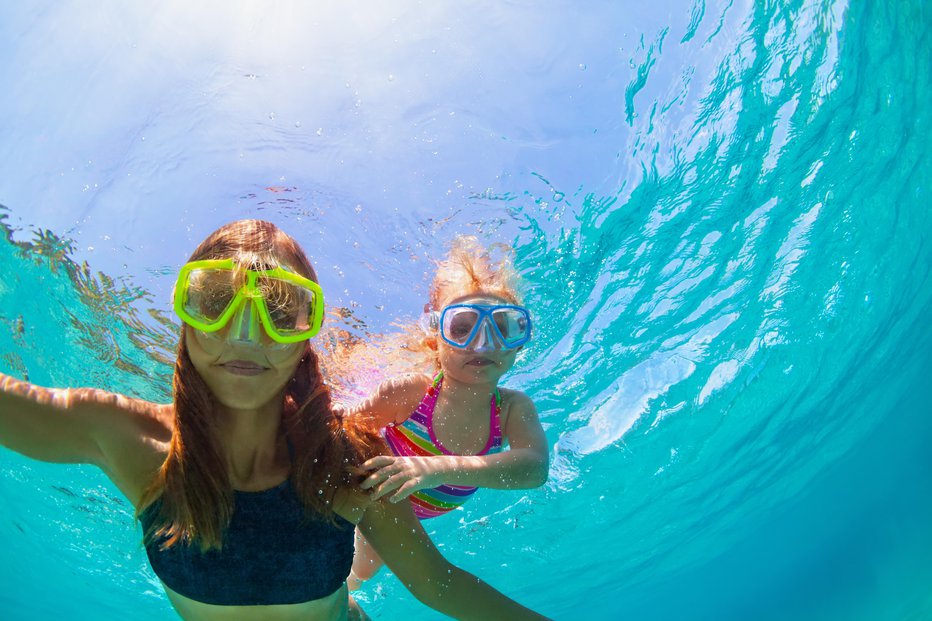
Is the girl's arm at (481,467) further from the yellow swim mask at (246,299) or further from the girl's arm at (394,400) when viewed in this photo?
the girl's arm at (394,400)

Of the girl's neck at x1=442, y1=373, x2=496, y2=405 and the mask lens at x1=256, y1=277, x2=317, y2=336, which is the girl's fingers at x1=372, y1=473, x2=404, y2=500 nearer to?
the mask lens at x1=256, y1=277, x2=317, y2=336

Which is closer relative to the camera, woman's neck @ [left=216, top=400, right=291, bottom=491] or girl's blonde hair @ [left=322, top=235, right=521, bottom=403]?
woman's neck @ [left=216, top=400, right=291, bottom=491]

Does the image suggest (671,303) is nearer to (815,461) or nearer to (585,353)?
(585,353)

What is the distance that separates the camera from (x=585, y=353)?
554 inches

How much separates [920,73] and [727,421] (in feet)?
47.2

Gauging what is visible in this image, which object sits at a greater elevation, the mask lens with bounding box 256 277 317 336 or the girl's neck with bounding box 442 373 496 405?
the girl's neck with bounding box 442 373 496 405

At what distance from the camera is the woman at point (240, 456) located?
119 inches

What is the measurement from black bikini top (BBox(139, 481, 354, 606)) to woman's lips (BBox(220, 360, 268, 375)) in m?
0.71

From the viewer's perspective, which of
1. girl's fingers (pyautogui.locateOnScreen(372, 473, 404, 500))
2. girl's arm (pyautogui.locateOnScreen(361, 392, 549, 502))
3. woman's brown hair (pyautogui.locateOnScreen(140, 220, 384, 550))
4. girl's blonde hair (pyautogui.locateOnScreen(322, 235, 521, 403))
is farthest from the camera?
girl's blonde hair (pyautogui.locateOnScreen(322, 235, 521, 403))

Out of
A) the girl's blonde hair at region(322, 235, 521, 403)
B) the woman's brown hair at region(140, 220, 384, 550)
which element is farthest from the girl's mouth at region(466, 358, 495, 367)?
the woman's brown hair at region(140, 220, 384, 550)

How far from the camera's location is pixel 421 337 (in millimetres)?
9703

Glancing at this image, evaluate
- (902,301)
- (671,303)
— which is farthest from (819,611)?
(671,303)

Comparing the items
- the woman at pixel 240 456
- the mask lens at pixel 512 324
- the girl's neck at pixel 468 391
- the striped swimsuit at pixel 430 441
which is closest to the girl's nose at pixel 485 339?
the mask lens at pixel 512 324

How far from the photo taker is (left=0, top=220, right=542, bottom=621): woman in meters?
3.02
